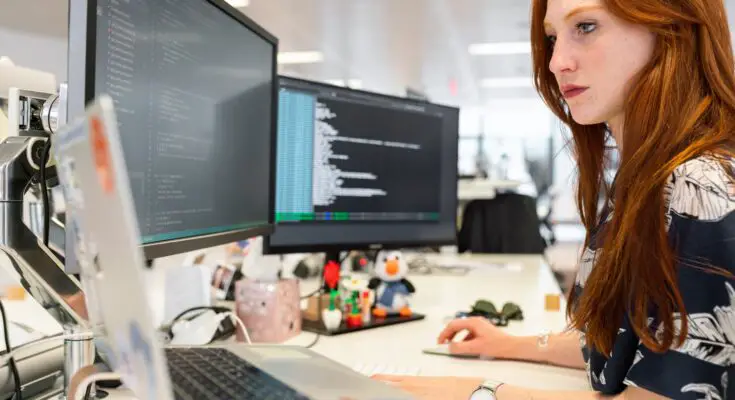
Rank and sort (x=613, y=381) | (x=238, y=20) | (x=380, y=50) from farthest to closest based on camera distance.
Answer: (x=380, y=50)
(x=238, y=20)
(x=613, y=381)

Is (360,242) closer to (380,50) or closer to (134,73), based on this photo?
(134,73)

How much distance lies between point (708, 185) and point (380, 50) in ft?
21.4

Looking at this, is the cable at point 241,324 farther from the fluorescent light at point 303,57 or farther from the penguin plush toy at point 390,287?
the fluorescent light at point 303,57

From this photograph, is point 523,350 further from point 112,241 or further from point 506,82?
point 506,82

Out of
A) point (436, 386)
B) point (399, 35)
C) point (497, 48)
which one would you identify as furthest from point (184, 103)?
point (497, 48)

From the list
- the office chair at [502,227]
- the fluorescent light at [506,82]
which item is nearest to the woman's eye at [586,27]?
the office chair at [502,227]

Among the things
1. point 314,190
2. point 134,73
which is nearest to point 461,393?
point 134,73

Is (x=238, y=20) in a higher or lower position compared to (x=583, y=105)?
higher

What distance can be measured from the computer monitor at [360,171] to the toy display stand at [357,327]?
18 cm

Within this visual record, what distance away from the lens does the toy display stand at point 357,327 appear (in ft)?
3.74

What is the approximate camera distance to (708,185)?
62 centimetres

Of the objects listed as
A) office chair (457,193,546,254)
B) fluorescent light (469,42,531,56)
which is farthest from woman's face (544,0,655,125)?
fluorescent light (469,42,531,56)

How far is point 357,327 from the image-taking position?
1169mm

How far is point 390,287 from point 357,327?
192 mm
